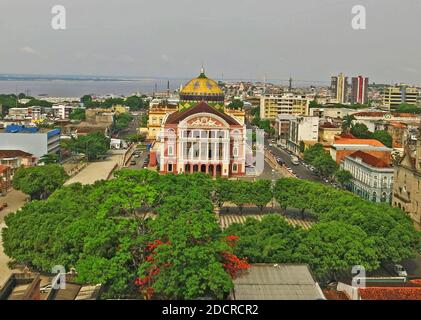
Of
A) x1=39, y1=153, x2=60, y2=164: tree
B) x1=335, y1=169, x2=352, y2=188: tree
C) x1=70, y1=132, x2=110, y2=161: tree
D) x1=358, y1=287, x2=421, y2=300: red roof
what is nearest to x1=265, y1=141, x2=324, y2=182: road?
x1=335, y1=169, x2=352, y2=188: tree

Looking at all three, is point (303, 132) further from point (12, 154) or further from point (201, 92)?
point (12, 154)

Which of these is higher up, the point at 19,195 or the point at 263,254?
the point at 263,254

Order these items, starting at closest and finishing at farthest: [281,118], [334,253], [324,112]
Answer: [334,253] → [281,118] → [324,112]

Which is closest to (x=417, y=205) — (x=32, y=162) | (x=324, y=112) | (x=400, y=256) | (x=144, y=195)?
(x=400, y=256)

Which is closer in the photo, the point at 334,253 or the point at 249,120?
the point at 334,253
